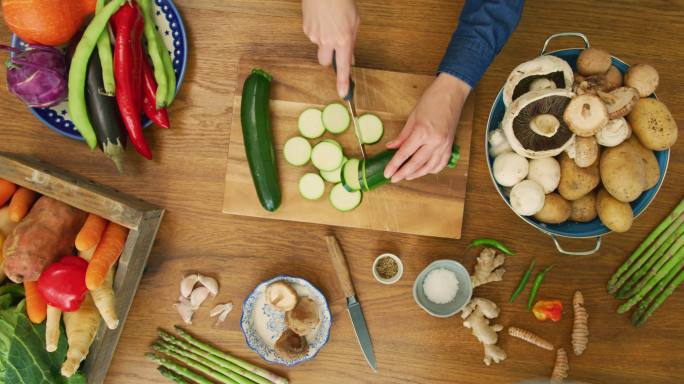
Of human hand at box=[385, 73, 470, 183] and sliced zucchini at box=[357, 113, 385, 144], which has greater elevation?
human hand at box=[385, 73, 470, 183]

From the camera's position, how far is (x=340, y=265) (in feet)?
5.48

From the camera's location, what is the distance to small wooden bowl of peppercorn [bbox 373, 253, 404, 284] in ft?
5.50

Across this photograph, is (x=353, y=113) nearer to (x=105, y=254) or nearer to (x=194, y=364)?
(x=105, y=254)

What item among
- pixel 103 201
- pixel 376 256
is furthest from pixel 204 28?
pixel 376 256

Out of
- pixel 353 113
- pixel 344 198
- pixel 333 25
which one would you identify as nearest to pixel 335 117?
pixel 353 113

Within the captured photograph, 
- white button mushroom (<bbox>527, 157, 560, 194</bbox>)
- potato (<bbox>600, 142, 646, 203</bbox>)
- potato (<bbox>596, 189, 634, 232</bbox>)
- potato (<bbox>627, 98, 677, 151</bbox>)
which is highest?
potato (<bbox>627, 98, 677, 151</bbox>)

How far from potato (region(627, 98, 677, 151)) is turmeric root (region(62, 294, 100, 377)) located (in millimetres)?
1778

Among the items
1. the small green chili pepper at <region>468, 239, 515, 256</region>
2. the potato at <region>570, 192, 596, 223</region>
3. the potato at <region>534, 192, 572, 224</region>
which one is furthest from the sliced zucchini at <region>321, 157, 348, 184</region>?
the potato at <region>570, 192, 596, 223</region>

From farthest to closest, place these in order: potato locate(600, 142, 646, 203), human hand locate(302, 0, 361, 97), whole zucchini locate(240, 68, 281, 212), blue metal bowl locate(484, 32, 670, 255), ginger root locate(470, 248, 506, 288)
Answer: ginger root locate(470, 248, 506, 288) → whole zucchini locate(240, 68, 281, 212) → blue metal bowl locate(484, 32, 670, 255) → potato locate(600, 142, 646, 203) → human hand locate(302, 0, 361, 97)

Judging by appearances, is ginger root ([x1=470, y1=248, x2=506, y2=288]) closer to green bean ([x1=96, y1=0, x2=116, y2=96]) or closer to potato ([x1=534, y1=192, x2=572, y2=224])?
potato ([x1=534, y1=192, x2=572, y2=224])

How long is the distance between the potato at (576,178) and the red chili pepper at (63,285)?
1.50m

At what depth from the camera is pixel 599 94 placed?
133 cm

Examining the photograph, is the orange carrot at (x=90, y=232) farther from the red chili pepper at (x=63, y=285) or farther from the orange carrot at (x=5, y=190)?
the orange carrot at (x=5, y=190)

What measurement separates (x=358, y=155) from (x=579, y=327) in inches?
39.5
